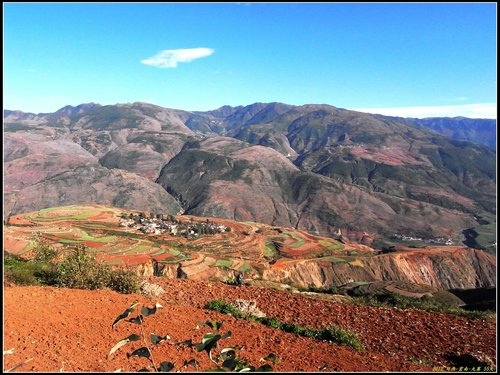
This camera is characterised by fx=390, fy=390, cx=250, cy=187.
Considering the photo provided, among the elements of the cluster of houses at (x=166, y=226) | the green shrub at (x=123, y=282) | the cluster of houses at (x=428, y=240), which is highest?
the green shrub at (x=123, y=282)

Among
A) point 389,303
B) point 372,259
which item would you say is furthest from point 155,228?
point 389,303

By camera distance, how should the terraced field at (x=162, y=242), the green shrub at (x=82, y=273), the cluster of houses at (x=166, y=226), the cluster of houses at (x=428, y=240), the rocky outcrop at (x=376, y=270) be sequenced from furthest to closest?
the cluster of houses at (x=428, y=240), the cluster of houses at (x=166, y=226), the terraced field at (x=162, y=242), the rocky outcrop at (x=376, y=270), the green shrub at (x=82, y=273)

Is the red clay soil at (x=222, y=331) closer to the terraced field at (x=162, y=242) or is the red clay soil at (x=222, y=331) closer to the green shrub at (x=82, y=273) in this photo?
the green shrub at (x=82, y=273)

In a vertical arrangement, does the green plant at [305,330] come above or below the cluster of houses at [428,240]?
above

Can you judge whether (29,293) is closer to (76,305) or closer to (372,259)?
(76,305)

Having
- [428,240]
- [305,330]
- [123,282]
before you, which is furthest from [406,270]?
[428,240]

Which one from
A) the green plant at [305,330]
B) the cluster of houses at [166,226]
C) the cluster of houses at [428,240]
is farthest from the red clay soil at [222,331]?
the cluster of houses at [428,240]
